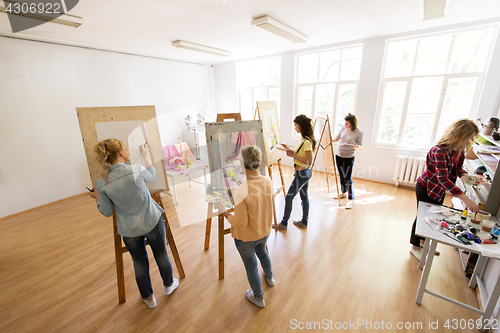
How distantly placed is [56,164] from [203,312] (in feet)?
13.4

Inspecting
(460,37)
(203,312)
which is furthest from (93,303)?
(460,37)

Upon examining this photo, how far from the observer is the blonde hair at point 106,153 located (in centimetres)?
142

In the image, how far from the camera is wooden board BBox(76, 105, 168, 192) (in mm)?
1767

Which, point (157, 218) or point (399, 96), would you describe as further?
point (399, 96)

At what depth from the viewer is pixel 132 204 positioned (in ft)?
5.06

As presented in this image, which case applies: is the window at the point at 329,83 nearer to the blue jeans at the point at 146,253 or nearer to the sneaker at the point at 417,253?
the sneaker at the point at 417,253

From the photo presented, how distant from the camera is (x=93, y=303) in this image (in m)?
1.95

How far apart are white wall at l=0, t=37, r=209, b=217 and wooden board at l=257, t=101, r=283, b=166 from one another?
3.57 metres

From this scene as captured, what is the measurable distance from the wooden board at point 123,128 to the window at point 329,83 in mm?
Answer: 4164

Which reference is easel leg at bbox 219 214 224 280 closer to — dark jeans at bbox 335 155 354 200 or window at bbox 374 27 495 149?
dark jeans at bbox 335 155 354 200

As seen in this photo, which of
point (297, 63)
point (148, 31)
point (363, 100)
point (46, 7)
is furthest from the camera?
point (297, 63)

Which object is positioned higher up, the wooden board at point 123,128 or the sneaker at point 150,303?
the wooden board at point 123,128

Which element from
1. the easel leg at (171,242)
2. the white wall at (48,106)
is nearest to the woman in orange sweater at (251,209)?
the easel leg at (171,242)

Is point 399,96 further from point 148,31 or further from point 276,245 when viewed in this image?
point 148,31
